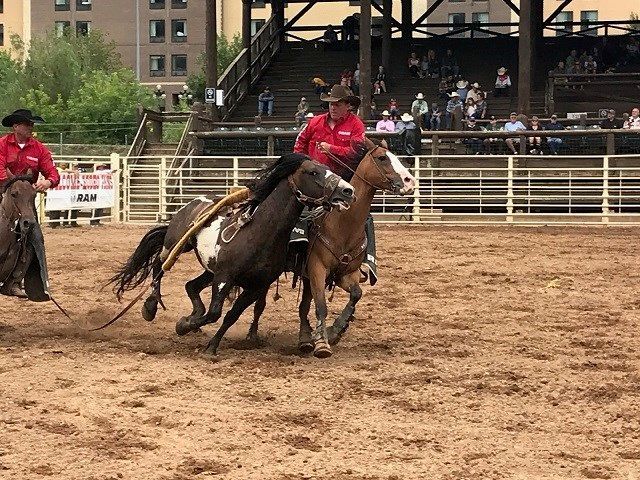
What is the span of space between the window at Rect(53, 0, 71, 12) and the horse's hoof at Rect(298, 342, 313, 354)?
222 ft

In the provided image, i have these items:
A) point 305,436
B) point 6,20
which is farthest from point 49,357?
point 6,20

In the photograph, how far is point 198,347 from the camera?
348 inches

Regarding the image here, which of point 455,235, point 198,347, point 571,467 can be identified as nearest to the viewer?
point 571,467

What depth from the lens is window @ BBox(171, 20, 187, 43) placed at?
71.0 metres

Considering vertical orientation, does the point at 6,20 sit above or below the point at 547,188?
above

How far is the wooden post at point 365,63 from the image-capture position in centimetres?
2666

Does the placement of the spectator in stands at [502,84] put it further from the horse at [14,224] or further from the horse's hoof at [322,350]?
the horse's hoof at [322,350]

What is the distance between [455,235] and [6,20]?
206 feet

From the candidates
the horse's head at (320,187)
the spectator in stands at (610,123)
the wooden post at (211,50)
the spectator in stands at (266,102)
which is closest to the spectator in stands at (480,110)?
the spectator in stands at (610,123)

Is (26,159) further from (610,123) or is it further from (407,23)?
(407,23)

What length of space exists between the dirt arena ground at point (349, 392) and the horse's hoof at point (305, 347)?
0.09 metres

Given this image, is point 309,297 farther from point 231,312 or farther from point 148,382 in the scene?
point 148,382

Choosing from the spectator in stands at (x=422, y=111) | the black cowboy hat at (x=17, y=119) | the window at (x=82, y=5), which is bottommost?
the black cowboy hat at (x=17, y=119)

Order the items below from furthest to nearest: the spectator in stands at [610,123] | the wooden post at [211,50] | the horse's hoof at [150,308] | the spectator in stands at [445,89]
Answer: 1. the spectator in stands at [445,89]
2. the wooden post at [211,50]
3. the spectator in stands at [610,123]
4. the horse's hoof at [150,308]
